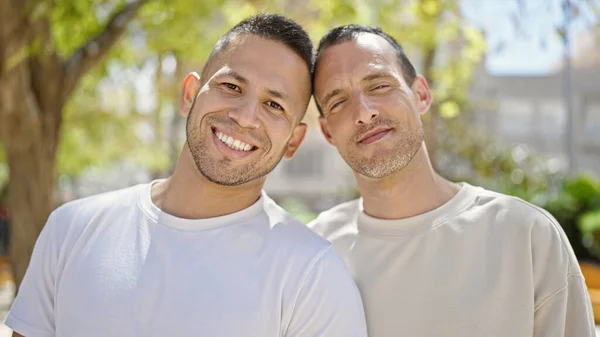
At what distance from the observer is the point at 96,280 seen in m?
2.53

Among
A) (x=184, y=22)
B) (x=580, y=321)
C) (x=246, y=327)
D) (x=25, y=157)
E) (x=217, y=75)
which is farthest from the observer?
(x=184, y=22)

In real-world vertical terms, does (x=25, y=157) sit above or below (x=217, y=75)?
below

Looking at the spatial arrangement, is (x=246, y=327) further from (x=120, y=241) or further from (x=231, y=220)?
(x=120, y=241)

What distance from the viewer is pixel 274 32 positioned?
9.12 feet

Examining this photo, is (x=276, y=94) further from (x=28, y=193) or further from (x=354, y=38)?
(x=28, y=193)

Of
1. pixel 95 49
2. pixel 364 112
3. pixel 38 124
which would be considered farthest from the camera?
pixel 95 49

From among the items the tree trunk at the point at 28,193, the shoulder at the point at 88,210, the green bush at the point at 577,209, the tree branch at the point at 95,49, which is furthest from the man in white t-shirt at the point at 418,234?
the green bush at the point at 577,209

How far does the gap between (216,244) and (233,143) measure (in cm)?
38

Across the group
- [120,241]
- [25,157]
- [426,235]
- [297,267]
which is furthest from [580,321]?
[25,157]

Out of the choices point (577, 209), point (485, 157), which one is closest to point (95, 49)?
point (577, 209)

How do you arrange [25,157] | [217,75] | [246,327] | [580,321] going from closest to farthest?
[246,327], [580,321], [217,75], [25,157]

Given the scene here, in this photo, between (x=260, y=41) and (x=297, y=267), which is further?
(x=260, y=41)

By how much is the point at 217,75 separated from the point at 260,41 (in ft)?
0.73

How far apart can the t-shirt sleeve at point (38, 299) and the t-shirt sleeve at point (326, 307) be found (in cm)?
94
